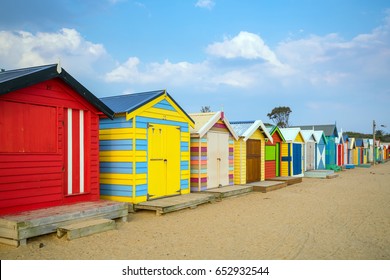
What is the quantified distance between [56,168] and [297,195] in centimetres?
1001

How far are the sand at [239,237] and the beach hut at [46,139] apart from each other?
3.59 feet

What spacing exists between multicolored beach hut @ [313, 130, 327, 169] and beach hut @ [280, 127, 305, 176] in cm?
378

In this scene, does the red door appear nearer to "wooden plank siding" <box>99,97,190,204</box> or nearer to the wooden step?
the wooden step

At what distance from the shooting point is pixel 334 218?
1003 centimetres

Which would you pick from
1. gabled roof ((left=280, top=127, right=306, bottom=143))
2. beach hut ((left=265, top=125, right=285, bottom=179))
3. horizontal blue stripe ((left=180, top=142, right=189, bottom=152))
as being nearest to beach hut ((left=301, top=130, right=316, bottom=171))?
gabled roof ((left=280, top=127, right=306, bottom=143))

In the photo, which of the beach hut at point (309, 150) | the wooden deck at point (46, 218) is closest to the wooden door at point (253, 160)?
the beach hut at point (309, 150)

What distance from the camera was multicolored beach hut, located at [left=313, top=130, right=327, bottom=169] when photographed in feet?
94.8

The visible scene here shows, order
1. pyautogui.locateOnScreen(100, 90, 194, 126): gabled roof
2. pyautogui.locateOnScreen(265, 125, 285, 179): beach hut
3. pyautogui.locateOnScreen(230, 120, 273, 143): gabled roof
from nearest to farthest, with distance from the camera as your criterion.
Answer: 1. pyautogui.locateOnScreen(100, 90, 194, 126): gabled roof
2. pyautogui.locateOnScreen(230, 120, 273, 143): gabled roof
3. pyautogui.locateOnScreen(265, 125, 285, 179): beach hut

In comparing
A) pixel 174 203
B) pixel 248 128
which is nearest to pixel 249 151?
pixel 248 128

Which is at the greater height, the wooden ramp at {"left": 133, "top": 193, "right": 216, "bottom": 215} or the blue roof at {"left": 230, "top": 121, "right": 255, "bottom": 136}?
the blue roof at {"left": 230, "top": 121, "right": 255, "bottom": 136}

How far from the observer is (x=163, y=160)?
11.6m

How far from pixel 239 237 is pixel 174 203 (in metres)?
3.23
